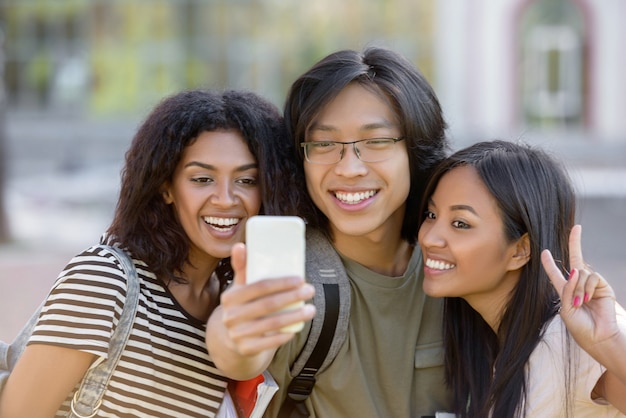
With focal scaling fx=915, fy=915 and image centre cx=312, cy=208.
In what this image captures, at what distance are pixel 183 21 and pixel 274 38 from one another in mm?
2758

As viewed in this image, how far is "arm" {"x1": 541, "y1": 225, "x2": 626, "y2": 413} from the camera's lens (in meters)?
2.68

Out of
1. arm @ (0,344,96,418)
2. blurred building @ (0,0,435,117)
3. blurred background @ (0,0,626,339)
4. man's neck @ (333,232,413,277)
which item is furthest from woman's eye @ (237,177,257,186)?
blurred building @ (0,0,435,117)

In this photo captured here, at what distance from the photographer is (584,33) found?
23.9m

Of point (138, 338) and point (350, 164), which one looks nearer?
point (138, 338)

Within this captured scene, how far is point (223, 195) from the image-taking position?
3023 millimetres

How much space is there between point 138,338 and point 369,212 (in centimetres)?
89

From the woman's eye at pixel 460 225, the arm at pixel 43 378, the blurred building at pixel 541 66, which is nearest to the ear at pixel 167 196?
the arm at pixel 43 378

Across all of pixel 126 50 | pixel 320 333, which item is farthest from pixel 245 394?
pixel 126 50

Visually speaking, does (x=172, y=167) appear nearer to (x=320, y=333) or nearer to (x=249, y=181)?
(x=249, y=181)

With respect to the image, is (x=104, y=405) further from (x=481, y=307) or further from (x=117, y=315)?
(x=481, y=307)

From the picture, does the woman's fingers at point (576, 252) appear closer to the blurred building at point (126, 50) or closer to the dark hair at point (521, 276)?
the dark hair at point (521, 276)

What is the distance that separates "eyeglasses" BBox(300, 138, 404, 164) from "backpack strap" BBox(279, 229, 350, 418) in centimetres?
37

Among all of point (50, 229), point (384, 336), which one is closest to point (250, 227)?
point (384, 336)

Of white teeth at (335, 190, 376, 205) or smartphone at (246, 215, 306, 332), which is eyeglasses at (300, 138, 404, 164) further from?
smartphone at (246, 215, 306, 332)
